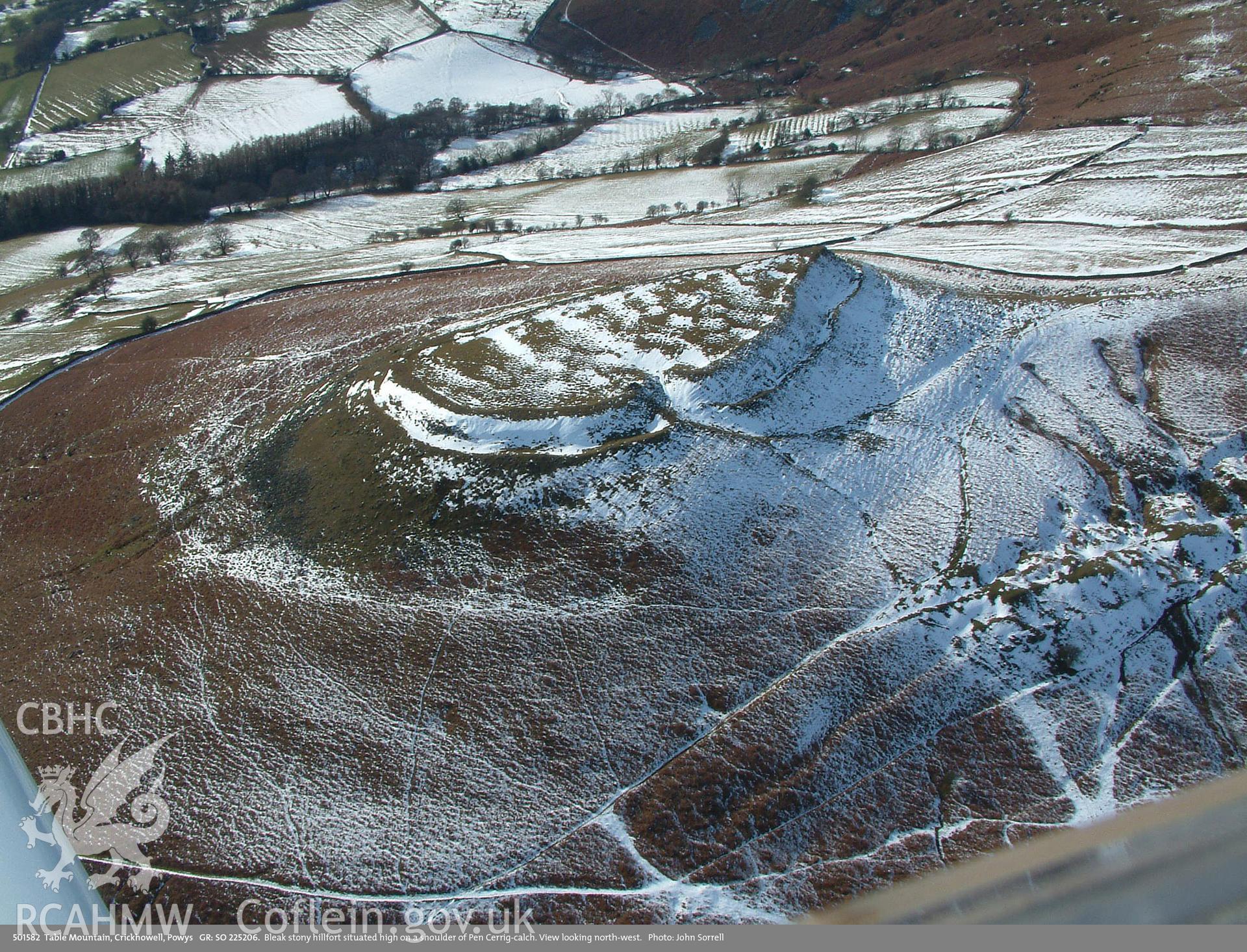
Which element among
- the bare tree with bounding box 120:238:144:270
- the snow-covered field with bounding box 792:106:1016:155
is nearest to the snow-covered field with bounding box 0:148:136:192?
the bare tree with bounding box 120:238:144:270

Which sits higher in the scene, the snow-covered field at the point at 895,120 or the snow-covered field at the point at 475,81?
the snow-covered field at the point at 475,81

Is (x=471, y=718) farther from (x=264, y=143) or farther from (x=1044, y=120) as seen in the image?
(x=264, y=143)

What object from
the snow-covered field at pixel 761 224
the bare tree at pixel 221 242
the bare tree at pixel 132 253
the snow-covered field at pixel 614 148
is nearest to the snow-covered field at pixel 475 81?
the snow-covered field at pixel 614 148

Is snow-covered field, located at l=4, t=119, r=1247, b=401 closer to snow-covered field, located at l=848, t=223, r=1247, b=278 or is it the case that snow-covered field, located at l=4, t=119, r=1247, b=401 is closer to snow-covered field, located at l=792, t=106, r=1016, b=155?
snow-covered field, located at l=848, t=223, r=1247, b=278

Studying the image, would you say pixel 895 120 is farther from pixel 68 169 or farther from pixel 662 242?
pixel 68 169

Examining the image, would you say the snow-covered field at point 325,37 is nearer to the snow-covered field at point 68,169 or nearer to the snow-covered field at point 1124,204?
the snow-covered field at point 68,169

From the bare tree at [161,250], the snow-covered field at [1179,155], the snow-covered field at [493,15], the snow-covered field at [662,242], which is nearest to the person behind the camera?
the snow-covered field at [1179,155]

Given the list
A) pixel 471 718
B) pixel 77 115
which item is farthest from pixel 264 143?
pixel 471 718
